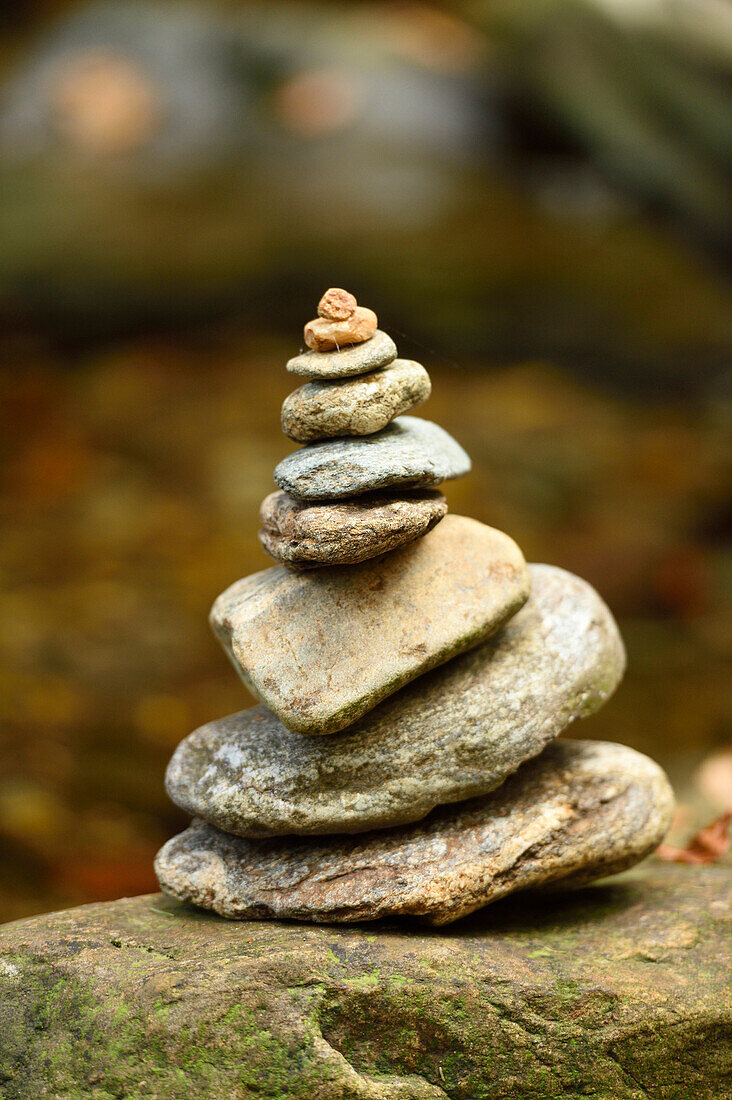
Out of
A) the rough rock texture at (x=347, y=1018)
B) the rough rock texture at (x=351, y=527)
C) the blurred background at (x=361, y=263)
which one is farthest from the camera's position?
the blurred background at (x=361, y=263)

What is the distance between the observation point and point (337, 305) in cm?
273

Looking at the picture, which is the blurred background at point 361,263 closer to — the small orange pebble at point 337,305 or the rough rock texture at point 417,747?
the rough rock texture at point 417,747

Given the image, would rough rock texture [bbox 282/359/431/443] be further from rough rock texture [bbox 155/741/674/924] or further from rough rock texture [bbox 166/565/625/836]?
rough rock texture [bbox 155/741/674/924]

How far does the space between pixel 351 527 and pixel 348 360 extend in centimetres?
47

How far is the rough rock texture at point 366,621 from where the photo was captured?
106 inches

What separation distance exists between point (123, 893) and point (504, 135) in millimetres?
5849

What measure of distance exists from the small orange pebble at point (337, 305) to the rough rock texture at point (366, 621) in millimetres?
699

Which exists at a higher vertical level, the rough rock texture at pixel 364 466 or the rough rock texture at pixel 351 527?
the rough rock texture at pixel 364 466

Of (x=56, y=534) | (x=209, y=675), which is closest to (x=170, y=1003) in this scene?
(x=209, y=675)

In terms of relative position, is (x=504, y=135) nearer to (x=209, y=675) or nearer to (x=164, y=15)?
(x=164, y=15)

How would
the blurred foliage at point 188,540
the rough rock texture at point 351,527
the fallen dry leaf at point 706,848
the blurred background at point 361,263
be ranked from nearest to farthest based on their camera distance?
the rough rock texture at point 351,527
the fallen dry leaf at point 706,848
the blurred foliage at point 188,540
the blurred background at point 361,263

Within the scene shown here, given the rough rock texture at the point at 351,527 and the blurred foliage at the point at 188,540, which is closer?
the rough rock texture at the point at 351,527

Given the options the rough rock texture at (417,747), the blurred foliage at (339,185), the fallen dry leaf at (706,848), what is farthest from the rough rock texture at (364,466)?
the blurred foliage at (339,185)

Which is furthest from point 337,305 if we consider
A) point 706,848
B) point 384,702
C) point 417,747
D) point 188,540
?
point 188,540
